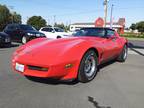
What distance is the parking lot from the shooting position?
3.90m

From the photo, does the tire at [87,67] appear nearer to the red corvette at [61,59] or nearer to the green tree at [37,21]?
the red corvette at [61,59]

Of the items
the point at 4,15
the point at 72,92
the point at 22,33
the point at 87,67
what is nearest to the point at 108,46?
the point at 87,67

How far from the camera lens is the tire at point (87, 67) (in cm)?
498

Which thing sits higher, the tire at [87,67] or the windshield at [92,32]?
the windshield at [92,32]

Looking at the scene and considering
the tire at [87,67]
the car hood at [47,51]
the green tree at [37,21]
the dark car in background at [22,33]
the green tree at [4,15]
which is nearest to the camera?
the car hood at [47,51]

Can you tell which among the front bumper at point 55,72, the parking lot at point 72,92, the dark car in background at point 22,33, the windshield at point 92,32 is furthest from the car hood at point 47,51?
the dark car in background at point 22,33

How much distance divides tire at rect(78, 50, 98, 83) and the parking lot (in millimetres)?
148

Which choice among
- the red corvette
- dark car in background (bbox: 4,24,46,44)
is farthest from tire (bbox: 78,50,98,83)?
dark car in background (bbox: 4,24,46,44)

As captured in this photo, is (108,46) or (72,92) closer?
(72,92)

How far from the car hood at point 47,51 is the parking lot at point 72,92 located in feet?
1.93

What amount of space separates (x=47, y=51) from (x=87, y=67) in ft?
3.47

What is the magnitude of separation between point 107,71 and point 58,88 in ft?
7.44

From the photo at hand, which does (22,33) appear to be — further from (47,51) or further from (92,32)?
(47,51)

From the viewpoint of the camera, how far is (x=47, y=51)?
16.0 ft
